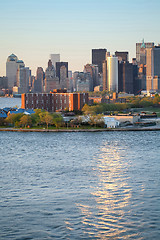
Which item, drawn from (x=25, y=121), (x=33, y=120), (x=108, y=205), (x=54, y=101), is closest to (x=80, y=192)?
(x=108, y=205)

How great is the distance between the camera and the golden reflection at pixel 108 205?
29.5 m

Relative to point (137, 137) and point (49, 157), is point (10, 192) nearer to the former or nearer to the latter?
point (49, 157)

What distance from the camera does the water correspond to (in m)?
29.7

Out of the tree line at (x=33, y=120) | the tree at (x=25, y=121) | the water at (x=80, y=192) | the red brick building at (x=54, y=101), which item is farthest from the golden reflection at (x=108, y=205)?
the red brick building at (x=54, y=101)

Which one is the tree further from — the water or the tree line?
the water

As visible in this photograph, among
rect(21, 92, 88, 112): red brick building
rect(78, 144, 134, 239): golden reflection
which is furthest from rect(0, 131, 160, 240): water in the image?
rect(21, 92, 88, 112): red brick building

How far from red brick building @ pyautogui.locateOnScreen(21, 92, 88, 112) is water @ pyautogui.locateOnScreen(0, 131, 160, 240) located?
246 ft

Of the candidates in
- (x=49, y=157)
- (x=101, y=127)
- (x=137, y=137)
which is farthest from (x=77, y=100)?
(x=49, y=157)

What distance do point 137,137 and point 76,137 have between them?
409 inches

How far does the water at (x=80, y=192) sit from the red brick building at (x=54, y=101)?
75003 millimetres

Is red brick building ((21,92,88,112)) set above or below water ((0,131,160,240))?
above

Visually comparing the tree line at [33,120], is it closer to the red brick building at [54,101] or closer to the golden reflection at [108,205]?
the red brick building at [54,101]

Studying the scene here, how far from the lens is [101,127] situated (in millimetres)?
98875

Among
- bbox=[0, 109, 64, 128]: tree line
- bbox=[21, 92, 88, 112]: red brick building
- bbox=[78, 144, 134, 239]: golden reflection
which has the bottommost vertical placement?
bbox=[78, 144, 134, 239]: golden reflection
